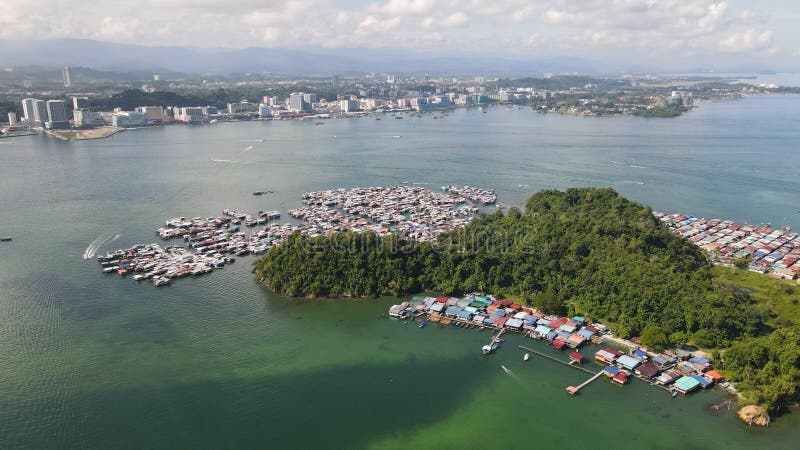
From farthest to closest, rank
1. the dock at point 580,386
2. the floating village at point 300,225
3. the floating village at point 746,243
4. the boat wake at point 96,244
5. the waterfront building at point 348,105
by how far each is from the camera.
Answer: the waterfront building at point 348,105 → the boat wake at point 96,244 → the floating village at point 300,225 → the floating village at point 746,243 → the dock at point 580,386

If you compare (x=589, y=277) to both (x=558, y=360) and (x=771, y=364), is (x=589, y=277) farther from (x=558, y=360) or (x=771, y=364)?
(x=771, y=364)

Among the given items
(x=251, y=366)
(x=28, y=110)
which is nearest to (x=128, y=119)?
(x=28, y=110)

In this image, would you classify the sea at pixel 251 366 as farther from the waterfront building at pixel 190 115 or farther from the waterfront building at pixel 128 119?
the waterfront building at pixel 190 115

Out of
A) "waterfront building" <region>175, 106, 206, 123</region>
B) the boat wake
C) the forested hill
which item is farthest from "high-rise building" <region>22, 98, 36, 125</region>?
the forested hill

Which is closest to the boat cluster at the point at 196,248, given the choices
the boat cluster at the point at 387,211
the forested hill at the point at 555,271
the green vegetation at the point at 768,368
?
the boat cluster at the point at 387,211

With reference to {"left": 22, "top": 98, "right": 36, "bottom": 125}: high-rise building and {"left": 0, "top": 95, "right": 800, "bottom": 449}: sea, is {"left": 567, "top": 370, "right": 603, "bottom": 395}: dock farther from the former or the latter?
{"left": 22, "top": 98, "right": 36, "bottom": 125}: high-rise building

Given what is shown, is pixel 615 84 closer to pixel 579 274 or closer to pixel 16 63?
pixel 579 274
